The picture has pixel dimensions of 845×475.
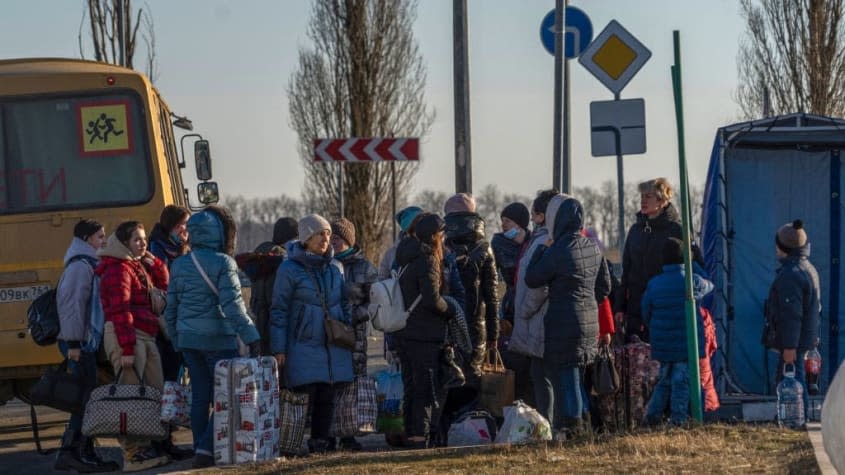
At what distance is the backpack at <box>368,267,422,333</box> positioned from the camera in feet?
38.9

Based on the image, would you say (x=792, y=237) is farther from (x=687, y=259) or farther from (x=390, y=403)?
(x=390, y=403)

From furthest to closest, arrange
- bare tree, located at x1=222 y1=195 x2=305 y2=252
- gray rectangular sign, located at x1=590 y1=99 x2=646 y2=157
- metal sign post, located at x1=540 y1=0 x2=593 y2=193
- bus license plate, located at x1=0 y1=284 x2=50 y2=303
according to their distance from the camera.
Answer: bare tree, located at x1=222 y1=195 x2=305 y2=252 → metal sign post, located at x1=540 y1=0 x2=593 y2=193 → gray rectangular sign, located at x1=590 y1=99 x2=646 y2=157 → bus license plate, located at x1=0 y1=284 x2=50 y2=303

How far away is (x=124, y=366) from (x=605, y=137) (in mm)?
5117

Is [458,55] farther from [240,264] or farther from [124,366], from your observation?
[124,366]

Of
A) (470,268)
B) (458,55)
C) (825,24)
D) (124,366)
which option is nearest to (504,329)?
(470,268)

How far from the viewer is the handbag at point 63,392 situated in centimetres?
1213

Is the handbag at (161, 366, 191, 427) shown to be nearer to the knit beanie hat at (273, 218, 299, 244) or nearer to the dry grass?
the dry grass

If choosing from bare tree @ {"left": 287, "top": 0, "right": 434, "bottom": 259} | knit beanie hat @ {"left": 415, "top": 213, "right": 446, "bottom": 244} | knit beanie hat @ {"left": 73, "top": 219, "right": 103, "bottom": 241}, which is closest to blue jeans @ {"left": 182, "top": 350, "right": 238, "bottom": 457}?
knit beanie hat @ {"left": 73, "top": 219, "right": 103, "bottom": 241}

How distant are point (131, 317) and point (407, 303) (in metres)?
1.96

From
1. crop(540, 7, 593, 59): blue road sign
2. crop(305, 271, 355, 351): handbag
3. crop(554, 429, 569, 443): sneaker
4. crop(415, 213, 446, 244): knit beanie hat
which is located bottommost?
crop(554, 429, 569, 443): sneaker

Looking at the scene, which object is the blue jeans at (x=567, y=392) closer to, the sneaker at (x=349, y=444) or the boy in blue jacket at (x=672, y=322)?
the boy in blue jacket at (x=672, y=322)

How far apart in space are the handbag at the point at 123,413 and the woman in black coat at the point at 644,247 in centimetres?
373

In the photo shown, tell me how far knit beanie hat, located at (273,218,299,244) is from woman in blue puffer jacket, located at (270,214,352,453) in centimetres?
121

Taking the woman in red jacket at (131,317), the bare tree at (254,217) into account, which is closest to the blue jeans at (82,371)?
→ the woman in red jacket at (131,317)
